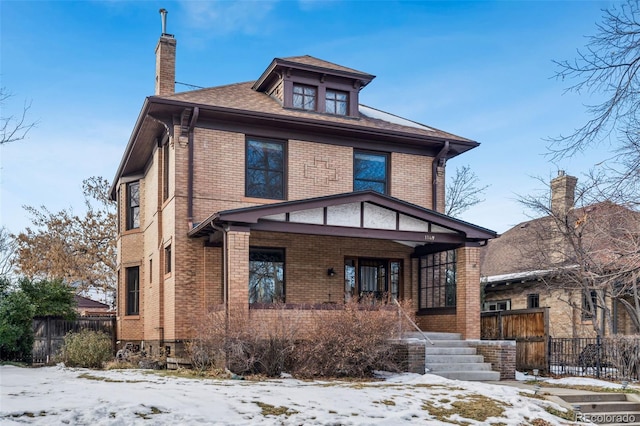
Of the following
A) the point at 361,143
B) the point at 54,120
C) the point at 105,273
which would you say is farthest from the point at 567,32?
the point at 105,273

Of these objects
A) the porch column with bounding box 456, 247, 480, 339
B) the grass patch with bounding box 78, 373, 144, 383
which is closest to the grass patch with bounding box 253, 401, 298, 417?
the grass patch with bounding box 78, 373, 144, 383

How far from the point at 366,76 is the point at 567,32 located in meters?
9.53

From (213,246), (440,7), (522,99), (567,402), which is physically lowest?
(567,402)

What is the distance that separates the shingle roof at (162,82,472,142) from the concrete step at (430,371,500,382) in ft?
24.3

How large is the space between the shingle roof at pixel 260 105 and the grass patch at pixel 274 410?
9498mm

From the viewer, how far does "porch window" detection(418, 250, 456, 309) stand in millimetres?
18250

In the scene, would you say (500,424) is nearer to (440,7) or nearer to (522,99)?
(440,7)

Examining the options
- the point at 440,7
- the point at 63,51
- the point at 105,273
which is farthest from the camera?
the point at 105,273

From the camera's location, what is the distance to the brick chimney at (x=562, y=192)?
22938 millimetres

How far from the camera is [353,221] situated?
15.8 meters

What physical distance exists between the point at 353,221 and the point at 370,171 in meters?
3.60

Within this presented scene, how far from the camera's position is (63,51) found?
14.4 metres

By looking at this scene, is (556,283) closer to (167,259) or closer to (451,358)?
(451,358)


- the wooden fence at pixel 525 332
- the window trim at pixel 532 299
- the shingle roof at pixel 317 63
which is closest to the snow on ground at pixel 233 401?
the wooden fence at pixel 525 332
